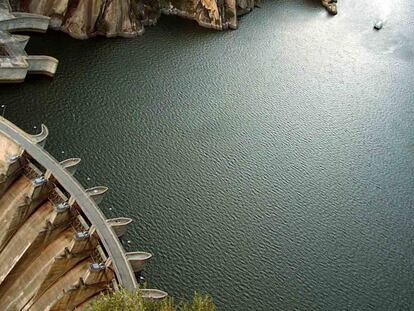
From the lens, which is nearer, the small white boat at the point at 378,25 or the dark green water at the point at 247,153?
the dark green water at the point at 247,153

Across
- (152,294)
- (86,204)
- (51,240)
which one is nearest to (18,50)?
(86,204)

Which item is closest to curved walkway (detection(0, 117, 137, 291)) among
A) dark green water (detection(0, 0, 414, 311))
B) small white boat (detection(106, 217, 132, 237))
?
small white boat (detection(106, 217, 132, 237))

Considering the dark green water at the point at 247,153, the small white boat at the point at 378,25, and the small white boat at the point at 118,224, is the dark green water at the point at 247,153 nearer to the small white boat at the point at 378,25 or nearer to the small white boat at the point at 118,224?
the small white boat at the point at 118,224

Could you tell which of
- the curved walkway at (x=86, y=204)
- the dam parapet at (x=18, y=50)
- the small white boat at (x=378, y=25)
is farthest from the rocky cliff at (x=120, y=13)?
the curved walkway at (x=86, y=204)

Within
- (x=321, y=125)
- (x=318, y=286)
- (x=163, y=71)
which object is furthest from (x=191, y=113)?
(x=318, y=286)

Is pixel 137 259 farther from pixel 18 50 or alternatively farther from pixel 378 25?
pixel 378 25

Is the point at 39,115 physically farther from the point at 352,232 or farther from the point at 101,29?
the point at 352,232
